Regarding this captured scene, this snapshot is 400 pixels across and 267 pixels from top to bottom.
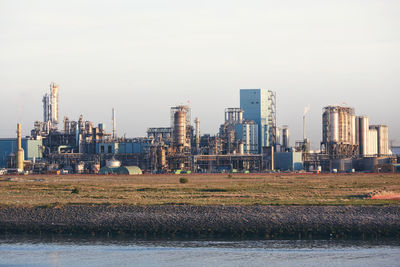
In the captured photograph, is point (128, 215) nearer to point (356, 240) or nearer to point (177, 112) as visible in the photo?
point (356, 240)

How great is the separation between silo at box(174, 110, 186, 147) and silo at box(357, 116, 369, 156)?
48.5 metres

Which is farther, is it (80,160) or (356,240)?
(80,160)

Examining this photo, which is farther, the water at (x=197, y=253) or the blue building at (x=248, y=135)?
the blue building at (x=248, y=135)

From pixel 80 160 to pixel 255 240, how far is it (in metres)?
119

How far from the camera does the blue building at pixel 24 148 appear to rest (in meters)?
155

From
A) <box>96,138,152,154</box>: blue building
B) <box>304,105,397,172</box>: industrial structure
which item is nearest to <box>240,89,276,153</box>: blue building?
<box>304,105,397,172</box>: industrial structure

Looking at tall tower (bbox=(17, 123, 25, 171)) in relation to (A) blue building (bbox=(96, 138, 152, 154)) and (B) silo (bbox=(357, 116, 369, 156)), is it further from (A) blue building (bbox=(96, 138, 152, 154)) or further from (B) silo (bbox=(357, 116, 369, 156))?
(B) silo (bbox=(357, 116, 369, 156))

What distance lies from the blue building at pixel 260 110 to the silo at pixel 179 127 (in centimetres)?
2205

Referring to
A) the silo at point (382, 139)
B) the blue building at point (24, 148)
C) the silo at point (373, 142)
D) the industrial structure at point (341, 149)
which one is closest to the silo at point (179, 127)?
the industrial structure at point (341, 149)

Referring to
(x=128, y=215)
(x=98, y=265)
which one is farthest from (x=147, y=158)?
(x=98, y=265)

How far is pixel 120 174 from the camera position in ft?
431

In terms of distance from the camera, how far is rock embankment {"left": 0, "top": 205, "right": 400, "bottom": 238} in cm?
3831

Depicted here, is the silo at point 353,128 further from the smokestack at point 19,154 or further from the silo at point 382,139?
the smokestack at point 19,154

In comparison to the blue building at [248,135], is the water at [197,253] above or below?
below
